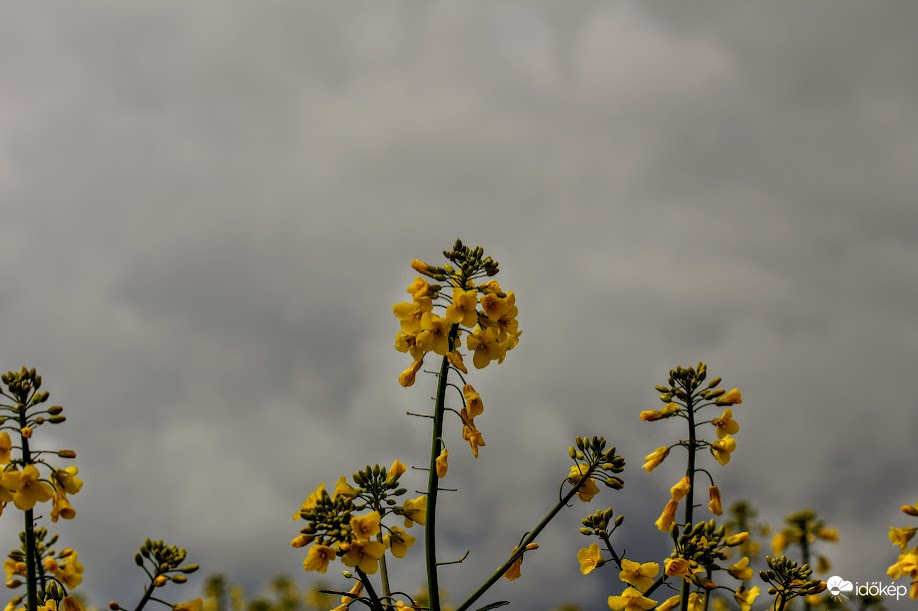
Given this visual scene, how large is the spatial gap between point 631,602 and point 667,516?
74 cm

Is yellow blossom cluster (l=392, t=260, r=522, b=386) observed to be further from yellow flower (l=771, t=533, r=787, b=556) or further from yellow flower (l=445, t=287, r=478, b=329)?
yellow flower (l=771, t=533, r=787, b=556)

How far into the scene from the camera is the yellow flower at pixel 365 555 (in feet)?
12.7

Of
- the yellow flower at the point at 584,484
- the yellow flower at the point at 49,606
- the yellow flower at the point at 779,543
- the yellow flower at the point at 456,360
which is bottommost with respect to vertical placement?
the yellow flower at the point at 49,606

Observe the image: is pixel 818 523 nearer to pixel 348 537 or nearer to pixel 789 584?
pixel 789 584

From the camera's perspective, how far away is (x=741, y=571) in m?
4.98

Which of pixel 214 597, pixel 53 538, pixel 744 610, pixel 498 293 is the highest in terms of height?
pixel 214 597

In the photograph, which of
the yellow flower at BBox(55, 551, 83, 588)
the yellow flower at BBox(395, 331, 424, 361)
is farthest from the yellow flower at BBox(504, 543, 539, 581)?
the yellow flower at BBox(55, 551, 83, 588)

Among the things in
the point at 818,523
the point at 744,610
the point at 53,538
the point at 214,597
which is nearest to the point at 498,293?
the point at 744,610

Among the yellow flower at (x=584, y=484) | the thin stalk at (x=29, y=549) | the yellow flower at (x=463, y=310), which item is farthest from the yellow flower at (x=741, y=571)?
the thin stalk at (x=29, y=549)

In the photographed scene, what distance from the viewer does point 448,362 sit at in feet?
14.9

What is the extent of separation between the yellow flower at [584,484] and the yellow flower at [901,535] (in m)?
2.12

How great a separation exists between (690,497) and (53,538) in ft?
13.9

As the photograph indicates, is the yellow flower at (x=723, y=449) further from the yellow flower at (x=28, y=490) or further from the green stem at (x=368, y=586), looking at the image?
the yellow flower at (x=28, y=490)

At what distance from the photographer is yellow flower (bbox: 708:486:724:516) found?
5.46 metres
